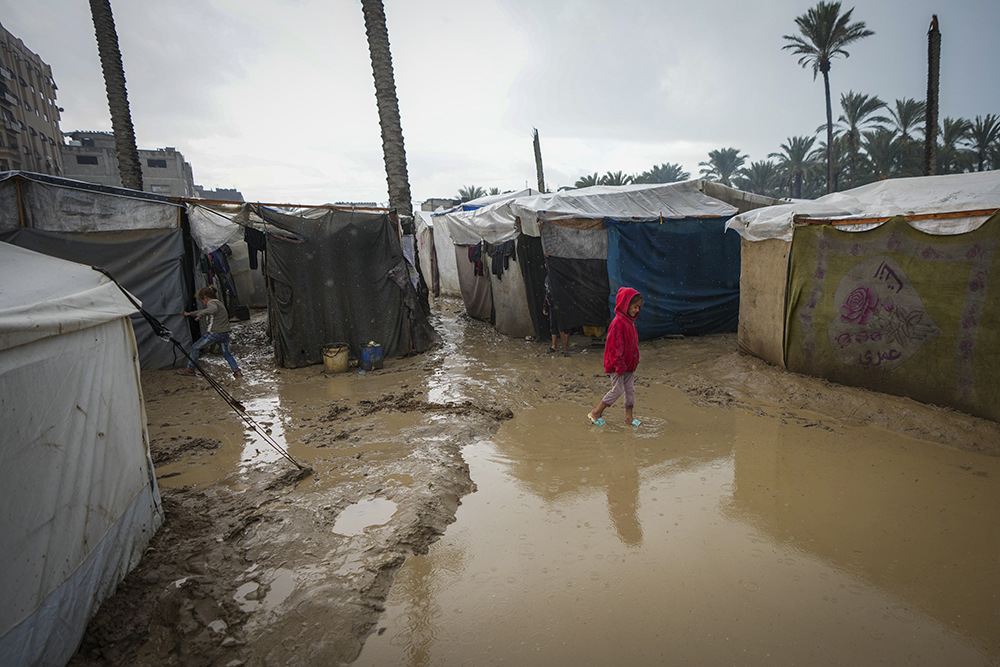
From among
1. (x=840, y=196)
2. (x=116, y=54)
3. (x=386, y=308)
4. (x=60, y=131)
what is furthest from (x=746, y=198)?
(x=60, y=131)

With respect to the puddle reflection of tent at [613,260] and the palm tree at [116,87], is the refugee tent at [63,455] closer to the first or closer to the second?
the puddle reflection of tent at [613,260]

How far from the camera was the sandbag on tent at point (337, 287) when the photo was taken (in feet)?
26.9

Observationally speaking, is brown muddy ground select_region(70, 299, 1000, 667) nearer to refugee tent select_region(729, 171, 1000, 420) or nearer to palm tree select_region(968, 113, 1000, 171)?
refugee tent select_region(729, 171, 1000, 420)

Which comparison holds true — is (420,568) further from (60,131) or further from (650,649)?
(60,131)

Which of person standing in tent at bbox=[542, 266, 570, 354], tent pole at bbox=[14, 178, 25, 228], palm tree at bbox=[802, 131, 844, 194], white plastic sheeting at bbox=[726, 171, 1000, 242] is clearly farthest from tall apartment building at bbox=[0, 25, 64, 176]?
palm tree at bbox=[802, 131, 844, 194]

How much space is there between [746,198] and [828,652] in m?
11.2

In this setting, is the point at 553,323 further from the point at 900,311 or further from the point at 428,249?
the point at 428,249

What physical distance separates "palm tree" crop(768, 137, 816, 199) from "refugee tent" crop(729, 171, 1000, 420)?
3671cm

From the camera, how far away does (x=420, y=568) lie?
3.14m

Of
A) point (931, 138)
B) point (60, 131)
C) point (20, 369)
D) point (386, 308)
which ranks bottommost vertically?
point (386, 308)

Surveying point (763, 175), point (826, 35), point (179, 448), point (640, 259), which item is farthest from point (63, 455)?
point (763, 175)

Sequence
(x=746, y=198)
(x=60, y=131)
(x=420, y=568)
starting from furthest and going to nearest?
(x=60, y=131) → (x=746, y=198) → (x=420, y=568)

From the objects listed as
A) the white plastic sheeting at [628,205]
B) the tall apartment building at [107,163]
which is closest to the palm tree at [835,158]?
the white plastic sheeting at [628,205]

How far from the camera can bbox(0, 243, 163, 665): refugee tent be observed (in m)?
2.07
